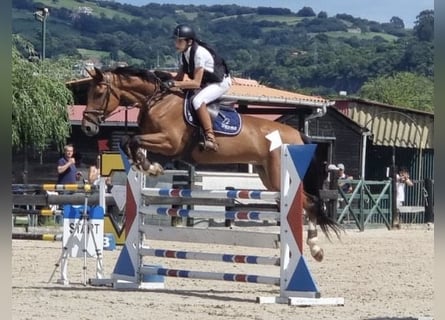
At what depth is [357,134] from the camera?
31062 millimetres

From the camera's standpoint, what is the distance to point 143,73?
9.84m

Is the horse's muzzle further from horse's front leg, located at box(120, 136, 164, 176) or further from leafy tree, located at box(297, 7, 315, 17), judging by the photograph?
leafy tree, located at box(297, 7, 315, 17)

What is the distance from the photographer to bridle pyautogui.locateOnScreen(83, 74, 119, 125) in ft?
32.1

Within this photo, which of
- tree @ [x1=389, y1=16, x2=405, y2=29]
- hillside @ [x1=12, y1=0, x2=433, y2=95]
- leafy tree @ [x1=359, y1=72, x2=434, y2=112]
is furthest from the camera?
tree @ [x1=389, y1=16, x2=405, y2=29]

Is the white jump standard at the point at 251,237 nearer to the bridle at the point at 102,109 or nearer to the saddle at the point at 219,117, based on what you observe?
the bridle at the point at 102,109

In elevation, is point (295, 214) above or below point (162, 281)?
above

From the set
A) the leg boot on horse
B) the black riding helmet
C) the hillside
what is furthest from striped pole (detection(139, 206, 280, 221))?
the hillside

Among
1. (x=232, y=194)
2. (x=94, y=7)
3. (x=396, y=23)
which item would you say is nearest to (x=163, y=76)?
(x=232, y=194)

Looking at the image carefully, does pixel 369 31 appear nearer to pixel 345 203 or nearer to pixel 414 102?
pixel 414 102

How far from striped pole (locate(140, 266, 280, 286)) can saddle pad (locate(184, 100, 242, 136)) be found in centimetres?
137

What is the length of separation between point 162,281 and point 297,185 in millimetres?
2045

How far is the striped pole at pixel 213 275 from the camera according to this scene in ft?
28.6

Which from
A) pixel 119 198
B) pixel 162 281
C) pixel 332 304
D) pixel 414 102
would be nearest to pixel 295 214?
pixel 332 304

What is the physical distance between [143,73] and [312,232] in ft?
7.30
